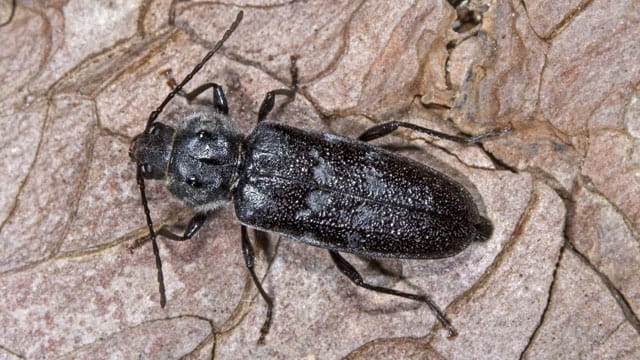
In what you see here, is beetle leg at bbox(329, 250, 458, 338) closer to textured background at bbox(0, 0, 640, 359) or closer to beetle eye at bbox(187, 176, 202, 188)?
textured background at bbox(0, 0, 640, 359)

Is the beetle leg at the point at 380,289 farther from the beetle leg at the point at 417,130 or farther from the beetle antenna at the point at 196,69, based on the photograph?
the beetle antenna at the point at 196,69

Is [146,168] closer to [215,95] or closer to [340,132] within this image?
[215,95]

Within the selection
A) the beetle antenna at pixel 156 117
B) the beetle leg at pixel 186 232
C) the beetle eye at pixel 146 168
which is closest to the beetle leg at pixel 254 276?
the beetle leg at pixel 186 232

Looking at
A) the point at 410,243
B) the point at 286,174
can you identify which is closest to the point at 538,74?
the point at 410,243

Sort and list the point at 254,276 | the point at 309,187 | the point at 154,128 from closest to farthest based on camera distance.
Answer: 1. the point at 254,276
2. the point at 309,187
3. the point at 154,128

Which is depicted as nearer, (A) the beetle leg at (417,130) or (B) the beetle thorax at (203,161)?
→ (A) the beetle leg at (417,130)

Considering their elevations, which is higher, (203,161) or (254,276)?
(203,161)

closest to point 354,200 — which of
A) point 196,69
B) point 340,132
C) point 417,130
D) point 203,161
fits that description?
point 340,132

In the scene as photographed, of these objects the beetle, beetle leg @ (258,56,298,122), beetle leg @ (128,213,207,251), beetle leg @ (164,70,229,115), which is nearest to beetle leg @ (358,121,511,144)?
the beetle
